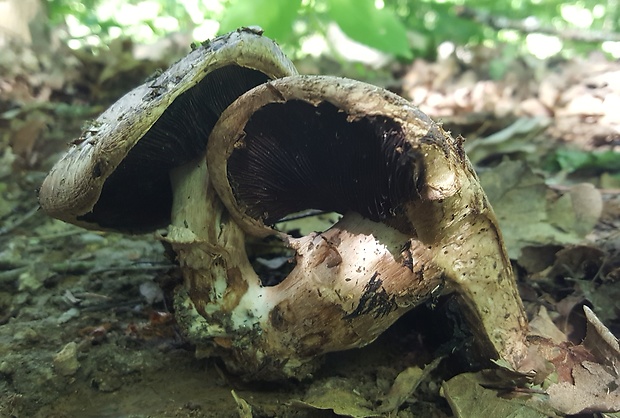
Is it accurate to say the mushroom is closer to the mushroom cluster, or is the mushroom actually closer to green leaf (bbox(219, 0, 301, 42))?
the mushroom cluster

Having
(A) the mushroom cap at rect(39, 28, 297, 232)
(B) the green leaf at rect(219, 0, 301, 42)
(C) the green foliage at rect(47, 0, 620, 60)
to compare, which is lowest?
(A) the mushroom cap at rect(39, 28, 297, 232)

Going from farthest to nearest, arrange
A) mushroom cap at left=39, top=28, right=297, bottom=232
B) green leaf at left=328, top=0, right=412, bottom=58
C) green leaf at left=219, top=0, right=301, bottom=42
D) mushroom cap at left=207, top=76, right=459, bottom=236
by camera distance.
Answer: green leaf at left=328, top=0, right=412, bottom=58 → green leaf at left=219, top=0, right=301, bottom=42 → mushroom cap at left=39, top=28, right=297, bottom=232 → mushroom cap at left=207, top=76, right=459, bottom=236

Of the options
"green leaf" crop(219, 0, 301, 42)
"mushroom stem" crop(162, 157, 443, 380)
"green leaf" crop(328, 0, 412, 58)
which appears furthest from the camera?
"green leaf" crop(328, 0, 412, 58)

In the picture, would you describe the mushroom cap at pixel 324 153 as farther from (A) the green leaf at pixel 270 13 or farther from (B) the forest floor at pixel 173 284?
(A) the green leaf at pixel 270 13

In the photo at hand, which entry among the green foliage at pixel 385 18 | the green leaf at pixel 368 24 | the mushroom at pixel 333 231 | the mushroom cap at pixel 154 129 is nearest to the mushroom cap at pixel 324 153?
the mushroom at pixel 333 231

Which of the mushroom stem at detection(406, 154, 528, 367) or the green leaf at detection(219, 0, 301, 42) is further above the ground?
the green leaf at detection(219, 0, 301, 42)

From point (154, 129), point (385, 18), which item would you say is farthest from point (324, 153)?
point (385, 18)

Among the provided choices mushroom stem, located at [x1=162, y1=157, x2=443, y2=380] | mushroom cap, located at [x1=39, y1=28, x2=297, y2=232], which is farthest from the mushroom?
mushroom cap, located at [x1=39, y1=28, x2=297, y2=232]
